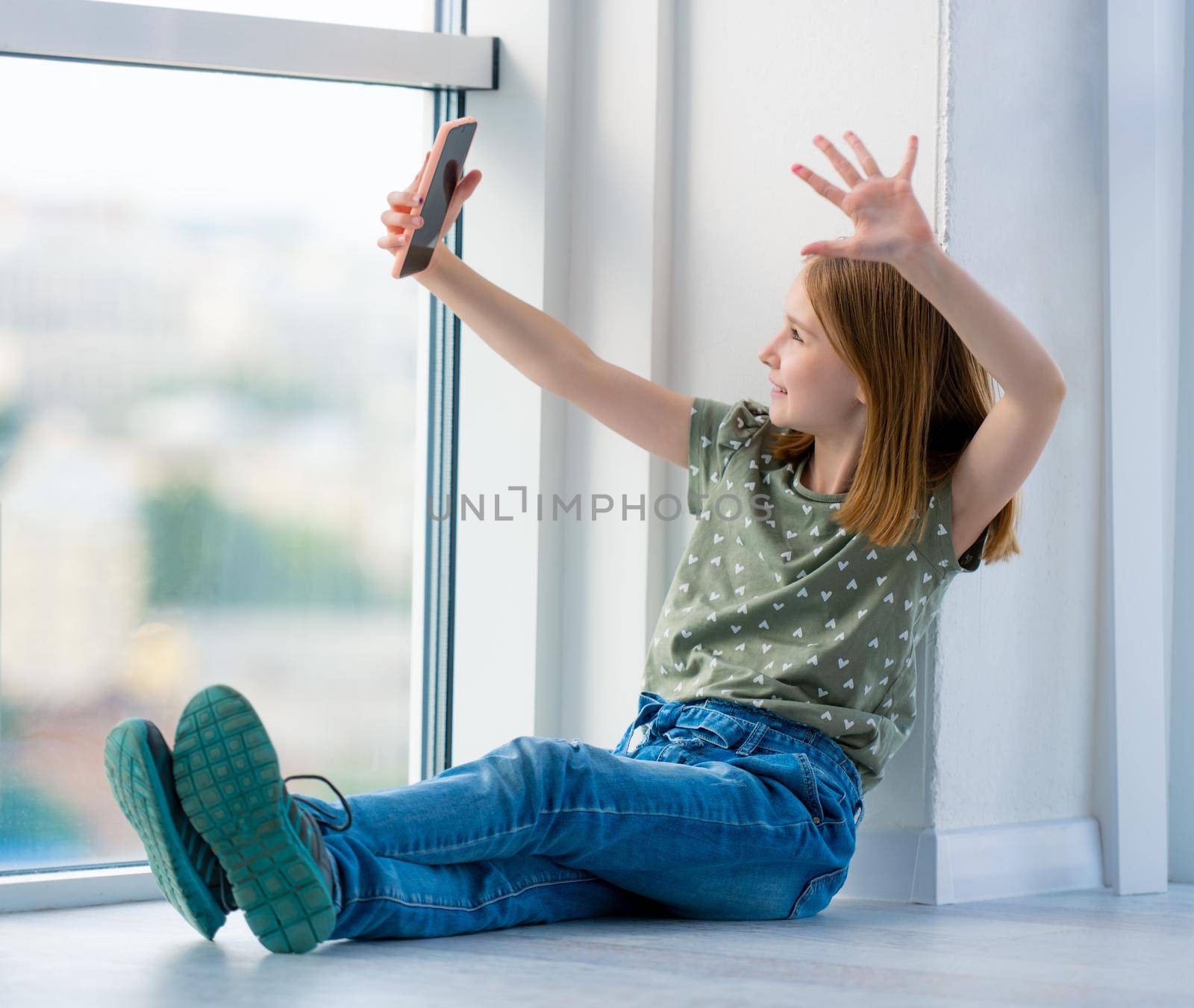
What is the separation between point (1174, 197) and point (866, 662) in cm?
Result: 63

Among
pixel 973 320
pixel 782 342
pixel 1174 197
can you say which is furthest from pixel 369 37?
pixel 1174 197

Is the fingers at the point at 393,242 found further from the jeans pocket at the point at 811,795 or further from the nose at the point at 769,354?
the jeans pocket at the point at 811,795

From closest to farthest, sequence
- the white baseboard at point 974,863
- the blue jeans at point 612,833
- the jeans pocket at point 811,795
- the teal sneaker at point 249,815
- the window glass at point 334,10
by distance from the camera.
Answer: the teal sneaker at point 249,815
the blue jeans at point 612,833
the jeans pocket at point 811,795
the white baseboard at point 974,863
the window glass at point 334,10

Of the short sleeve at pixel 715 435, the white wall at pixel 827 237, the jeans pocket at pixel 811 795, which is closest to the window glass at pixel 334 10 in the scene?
the white wall at pixel 827 237

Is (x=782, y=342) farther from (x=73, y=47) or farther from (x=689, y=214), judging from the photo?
(x=73, y=47)

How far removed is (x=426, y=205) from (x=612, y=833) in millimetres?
606

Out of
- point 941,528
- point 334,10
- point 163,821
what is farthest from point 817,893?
point 334,10

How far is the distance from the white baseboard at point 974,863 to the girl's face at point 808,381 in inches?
15.4

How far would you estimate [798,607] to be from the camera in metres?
1.27

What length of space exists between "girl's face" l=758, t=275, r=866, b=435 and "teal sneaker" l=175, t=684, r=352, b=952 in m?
0.58

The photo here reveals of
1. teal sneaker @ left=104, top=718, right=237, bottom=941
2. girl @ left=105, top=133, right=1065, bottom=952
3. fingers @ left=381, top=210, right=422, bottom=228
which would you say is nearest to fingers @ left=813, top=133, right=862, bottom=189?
girl @ left=105, top=133, right=1065, bottom=952

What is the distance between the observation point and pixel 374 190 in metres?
1.53

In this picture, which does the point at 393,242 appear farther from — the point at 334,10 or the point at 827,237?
the point at 827,237

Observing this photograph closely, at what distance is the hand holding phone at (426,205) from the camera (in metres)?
1.32
